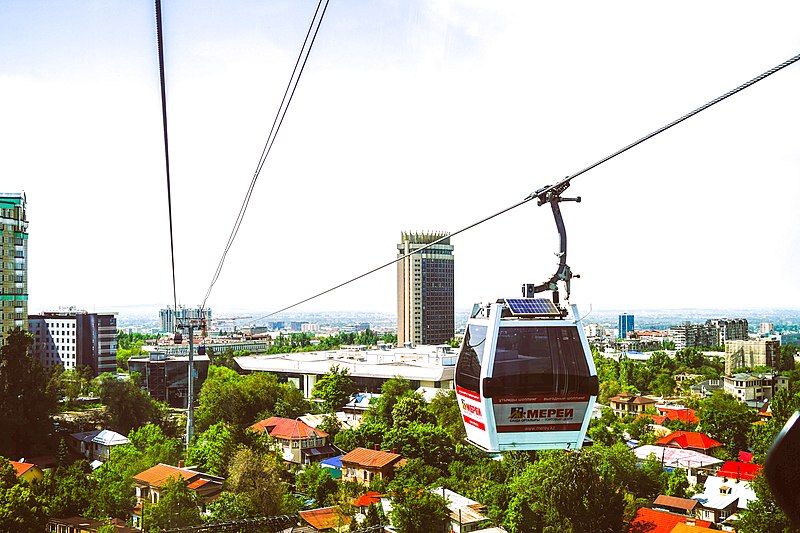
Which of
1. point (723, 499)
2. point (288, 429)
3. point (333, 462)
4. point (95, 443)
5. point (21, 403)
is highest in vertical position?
point (21, 403)

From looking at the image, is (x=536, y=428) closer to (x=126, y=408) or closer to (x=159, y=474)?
(x=159, y=474)

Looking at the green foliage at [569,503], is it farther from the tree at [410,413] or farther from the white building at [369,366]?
the white building at [369,366]

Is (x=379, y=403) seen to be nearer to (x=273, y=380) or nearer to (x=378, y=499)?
(x=273, y=380)

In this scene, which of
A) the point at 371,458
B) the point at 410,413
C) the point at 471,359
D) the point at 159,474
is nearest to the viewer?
the point at 471,359

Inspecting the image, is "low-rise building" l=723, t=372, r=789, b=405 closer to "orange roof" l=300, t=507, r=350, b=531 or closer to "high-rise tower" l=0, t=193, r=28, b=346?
"orange roof" l=300, t=507, r=350, b=531

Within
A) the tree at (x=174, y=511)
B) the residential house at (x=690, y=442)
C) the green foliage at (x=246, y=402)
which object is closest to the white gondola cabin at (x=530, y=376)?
the tree at (x=174, y=511)

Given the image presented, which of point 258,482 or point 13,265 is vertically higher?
point 13,265

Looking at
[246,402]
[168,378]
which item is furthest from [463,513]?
[168,378]

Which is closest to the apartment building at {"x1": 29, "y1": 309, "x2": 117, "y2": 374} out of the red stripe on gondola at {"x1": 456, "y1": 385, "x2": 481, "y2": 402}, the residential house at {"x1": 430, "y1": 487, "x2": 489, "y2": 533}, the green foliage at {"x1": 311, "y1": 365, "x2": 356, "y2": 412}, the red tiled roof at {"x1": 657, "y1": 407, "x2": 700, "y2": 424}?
the green foliage at {"x1": 311, "y1": 365, "x2": 356, "y2": 412}
